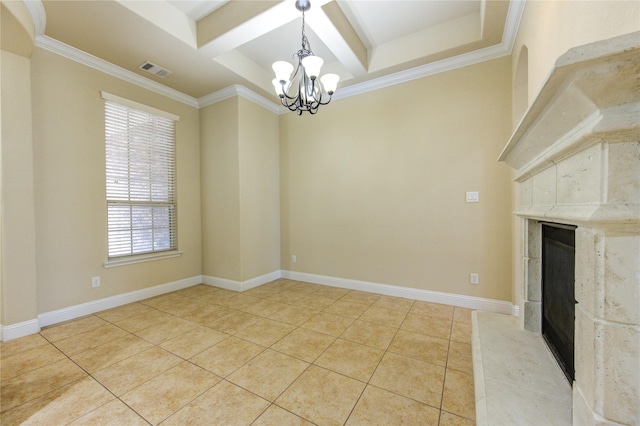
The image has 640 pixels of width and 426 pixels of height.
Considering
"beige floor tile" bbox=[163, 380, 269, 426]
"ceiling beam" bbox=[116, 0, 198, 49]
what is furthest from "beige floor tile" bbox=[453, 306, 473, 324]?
"ceiling beam" bbox=[116, 0, 198, 49]

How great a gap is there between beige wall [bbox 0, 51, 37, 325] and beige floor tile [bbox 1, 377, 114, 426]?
4.31ft

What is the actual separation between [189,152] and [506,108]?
4253mm

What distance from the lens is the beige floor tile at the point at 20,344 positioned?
83.1 inches

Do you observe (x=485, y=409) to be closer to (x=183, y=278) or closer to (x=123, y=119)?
(x=183, y=278)

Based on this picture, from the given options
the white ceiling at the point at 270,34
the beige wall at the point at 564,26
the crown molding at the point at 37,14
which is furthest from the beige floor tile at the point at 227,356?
the crown molding at the point at 37,14

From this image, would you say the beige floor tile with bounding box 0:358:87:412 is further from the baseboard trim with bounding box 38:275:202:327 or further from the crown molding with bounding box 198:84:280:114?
the crown molding with bounding box 198:84:280:114

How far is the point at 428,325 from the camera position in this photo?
8.41ft

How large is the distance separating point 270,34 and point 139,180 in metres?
2.50

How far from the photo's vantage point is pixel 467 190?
9.82ft

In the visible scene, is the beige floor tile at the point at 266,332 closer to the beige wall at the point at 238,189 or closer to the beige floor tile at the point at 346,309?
the beige floor tile at the point at 346,309

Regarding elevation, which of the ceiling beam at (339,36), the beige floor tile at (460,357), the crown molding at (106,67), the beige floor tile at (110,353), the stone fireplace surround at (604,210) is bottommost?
the beige floor tile at (110,353)

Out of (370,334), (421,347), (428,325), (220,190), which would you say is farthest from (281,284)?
(421,347)

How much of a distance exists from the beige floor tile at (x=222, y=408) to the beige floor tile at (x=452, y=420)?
1010mm

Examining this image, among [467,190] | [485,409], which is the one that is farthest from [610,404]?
[467,190]
